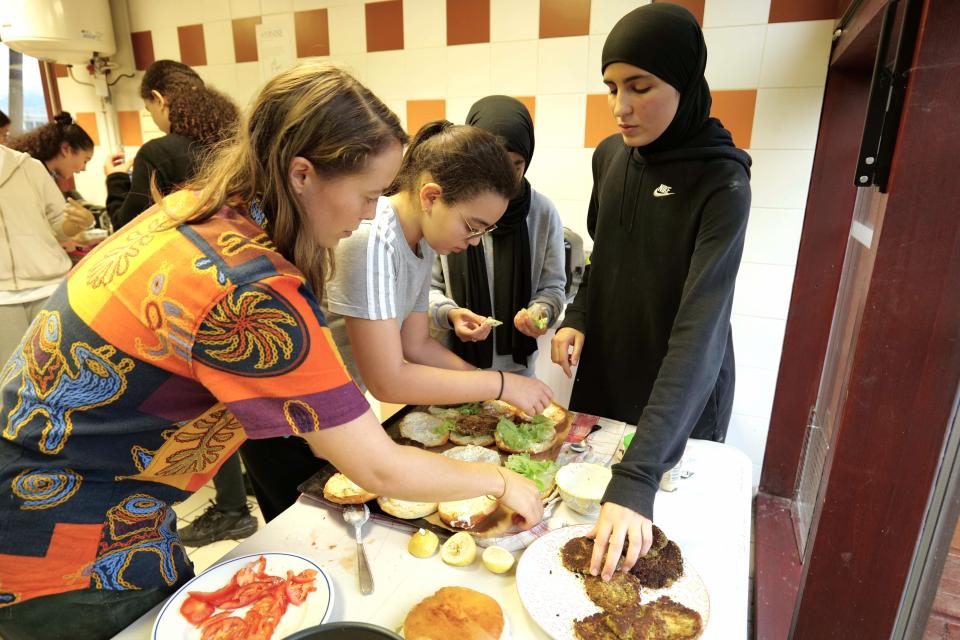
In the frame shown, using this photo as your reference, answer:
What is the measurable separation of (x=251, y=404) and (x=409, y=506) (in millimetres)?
440

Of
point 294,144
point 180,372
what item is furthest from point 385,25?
point 180,372

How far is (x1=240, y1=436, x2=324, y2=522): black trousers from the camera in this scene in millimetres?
1389

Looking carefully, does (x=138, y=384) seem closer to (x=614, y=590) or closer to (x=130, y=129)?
(x=614, y=590)

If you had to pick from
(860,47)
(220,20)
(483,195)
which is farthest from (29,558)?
(220,20)

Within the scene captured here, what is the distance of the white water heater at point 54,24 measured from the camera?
10.6 feet

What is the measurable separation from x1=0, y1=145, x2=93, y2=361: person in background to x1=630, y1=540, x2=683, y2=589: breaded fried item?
9.91 feet

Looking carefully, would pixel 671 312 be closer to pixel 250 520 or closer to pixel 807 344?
pixel 807 344

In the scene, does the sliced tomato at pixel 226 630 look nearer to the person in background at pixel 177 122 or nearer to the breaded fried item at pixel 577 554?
the breaded fried item at pixel 577 554

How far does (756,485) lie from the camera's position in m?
2.58

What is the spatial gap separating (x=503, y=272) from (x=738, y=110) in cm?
120

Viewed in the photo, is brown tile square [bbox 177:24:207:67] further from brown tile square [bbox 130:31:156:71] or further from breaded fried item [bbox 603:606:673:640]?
breaded fried item [bbox 603:606:673:640]

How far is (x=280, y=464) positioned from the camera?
1.40m

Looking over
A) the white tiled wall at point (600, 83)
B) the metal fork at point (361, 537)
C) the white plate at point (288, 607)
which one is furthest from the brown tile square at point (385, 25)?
the white plate at point (288, 607)

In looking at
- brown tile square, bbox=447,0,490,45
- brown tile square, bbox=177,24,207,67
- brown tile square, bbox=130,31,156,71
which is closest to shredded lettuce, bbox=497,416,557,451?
brown tile square, bbox=447,0,490,45
